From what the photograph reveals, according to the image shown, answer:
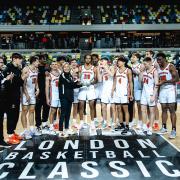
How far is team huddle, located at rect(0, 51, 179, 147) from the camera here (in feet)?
27.2

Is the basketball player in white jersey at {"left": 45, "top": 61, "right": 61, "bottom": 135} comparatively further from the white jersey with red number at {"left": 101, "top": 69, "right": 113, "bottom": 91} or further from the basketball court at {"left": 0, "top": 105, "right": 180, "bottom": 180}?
the white jersey with red number at {"left": 101, "top": 69, "right": 113, "bottom": 91}

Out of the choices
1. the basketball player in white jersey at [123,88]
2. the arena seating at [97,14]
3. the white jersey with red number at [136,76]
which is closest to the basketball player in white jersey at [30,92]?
the basketball player in white jersey at [123,88]

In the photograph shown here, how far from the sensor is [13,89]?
7.77 m

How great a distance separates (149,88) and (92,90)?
61.2 inches

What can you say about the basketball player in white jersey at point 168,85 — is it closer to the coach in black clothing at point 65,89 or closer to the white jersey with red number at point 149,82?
the white jersey with red number at point 149,82

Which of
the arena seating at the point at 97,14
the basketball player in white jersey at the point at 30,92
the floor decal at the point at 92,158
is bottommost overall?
the floor decal at the point at 92,158

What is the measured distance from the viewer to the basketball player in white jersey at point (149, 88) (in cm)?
850

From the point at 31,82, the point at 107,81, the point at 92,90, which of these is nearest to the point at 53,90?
the point at 31,82

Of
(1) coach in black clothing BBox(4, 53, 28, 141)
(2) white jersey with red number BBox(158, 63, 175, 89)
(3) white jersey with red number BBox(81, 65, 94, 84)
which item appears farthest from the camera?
(3) white jersey with red number BBox(81, 65, 94, 84)

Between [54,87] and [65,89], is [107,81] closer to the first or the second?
[54,87]

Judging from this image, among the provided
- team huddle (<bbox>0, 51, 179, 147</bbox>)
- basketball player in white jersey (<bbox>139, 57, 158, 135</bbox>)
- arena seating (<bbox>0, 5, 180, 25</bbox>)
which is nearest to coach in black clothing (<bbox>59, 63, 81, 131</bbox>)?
team huddle (<bbox>0, 51, 179, 147</bbox>)

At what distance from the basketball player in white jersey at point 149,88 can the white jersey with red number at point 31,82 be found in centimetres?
259

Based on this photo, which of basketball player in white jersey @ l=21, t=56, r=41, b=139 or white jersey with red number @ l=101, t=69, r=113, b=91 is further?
white jersey with red number @ l=101, t=69, r=113, b=91

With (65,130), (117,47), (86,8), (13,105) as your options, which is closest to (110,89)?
(65,130)
